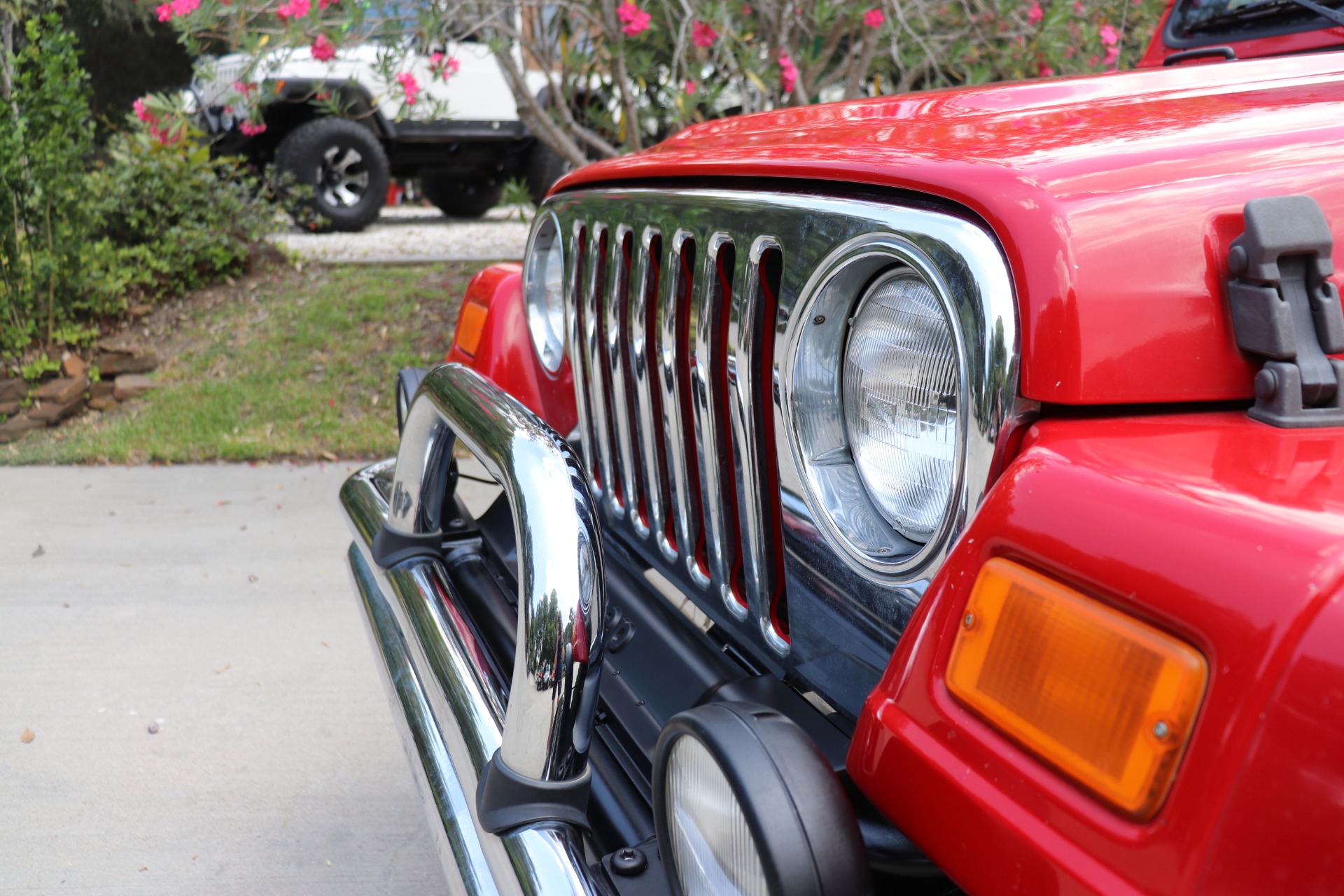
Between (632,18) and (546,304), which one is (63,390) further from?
(546,304)


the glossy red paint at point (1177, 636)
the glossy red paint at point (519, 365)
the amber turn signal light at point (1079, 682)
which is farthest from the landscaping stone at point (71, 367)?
the amber turn signal light at point (1079, 682)

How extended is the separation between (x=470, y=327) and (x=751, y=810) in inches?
62.3

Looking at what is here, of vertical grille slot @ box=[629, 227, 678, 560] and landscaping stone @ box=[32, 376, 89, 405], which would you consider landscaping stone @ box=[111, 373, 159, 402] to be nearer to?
landscaping stone @ box=[32, 376, 89, 405]

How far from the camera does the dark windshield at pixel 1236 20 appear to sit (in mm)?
2076

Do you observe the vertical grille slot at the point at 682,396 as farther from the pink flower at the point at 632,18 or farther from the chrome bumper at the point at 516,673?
the pink flower at the point at 632,18

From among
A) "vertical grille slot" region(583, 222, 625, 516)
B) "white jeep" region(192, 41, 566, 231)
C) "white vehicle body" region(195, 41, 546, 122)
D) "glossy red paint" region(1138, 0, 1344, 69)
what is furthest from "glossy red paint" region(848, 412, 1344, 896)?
"white jeep" region(192, 41, 566, 231)

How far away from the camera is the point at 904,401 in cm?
111

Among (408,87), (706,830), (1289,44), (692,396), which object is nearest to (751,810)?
(706,830)

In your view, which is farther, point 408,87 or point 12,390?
point 12,390

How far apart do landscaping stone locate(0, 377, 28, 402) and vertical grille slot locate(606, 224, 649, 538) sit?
4891 mm

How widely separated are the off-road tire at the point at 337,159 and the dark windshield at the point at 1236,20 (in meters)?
6.89

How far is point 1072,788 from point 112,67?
29.2 ft

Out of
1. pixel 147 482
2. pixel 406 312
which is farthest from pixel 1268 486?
pixel 406 312

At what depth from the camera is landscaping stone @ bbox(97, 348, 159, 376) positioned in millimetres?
5777
